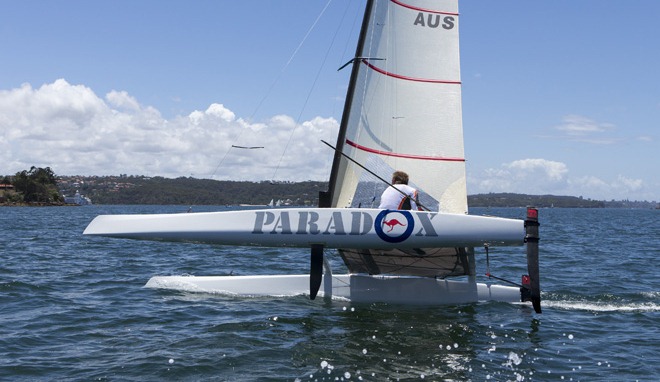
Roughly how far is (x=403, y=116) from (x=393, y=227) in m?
2.12

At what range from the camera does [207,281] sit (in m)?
10.0

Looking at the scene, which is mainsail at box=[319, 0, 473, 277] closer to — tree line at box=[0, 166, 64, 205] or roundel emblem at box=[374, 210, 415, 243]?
roundel emblem at box=[374, 210, 415, 243]

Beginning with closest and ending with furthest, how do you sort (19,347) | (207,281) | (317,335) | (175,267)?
(19,347) → (317,335) → (207,281) → (175,267)

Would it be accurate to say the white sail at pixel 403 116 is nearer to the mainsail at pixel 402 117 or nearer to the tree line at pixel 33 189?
the mainsail at pixel 402 117

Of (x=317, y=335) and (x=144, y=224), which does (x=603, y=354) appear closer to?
(x=317, y=335)

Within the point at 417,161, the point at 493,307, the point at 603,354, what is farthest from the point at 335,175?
the point at 603,354

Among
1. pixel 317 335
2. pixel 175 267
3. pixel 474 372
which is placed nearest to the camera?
pixel 474 372

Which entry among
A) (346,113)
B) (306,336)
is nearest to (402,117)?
(346,113)

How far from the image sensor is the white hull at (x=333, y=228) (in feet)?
25.8

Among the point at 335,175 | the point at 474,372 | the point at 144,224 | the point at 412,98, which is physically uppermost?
the point at 412,98

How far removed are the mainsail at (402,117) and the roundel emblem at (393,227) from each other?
1.48 metres

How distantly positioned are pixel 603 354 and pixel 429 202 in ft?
11.2

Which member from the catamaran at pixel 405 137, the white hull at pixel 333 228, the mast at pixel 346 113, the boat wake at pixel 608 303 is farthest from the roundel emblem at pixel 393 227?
the boat wake at pixel 608 303

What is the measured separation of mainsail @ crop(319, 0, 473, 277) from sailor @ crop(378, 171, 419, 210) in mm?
655
